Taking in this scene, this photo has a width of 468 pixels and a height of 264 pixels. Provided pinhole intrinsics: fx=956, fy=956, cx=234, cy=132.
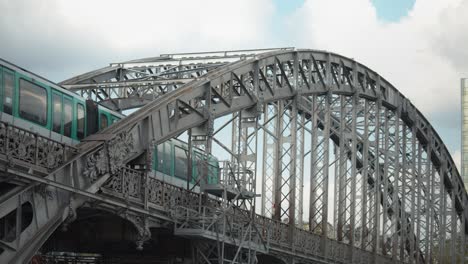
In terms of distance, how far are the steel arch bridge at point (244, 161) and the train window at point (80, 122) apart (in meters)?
1.98

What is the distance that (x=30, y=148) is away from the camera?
23.8 meters

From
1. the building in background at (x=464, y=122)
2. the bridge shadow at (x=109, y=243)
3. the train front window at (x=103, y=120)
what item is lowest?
the bridge shadow at (x=109, y=243)

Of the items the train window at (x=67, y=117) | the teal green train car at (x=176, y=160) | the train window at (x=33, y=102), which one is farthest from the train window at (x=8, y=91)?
the teal green train car at (x=176, y=160)

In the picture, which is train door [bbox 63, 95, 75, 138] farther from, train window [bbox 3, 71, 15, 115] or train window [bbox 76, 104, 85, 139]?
train window [bbox 3, 71, 15, 115]

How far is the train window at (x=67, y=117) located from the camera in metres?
28.3

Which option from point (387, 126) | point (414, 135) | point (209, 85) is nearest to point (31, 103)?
point (209, 85)

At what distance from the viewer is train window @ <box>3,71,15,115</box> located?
2505 centimetres

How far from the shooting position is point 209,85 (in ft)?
107

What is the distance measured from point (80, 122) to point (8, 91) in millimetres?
4545

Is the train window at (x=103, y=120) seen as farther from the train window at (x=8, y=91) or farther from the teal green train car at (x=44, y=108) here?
the train window at (x=8, y=91)

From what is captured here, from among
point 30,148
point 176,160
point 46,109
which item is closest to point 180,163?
point 176,160

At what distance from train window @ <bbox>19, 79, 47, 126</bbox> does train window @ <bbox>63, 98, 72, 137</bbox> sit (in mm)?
1204

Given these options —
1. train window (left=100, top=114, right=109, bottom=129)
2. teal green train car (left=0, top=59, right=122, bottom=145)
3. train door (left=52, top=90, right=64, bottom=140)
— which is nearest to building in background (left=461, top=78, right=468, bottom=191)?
train window (left=100, top=114, right=109, bottom=129)

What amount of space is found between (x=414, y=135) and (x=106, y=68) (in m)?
23.5
